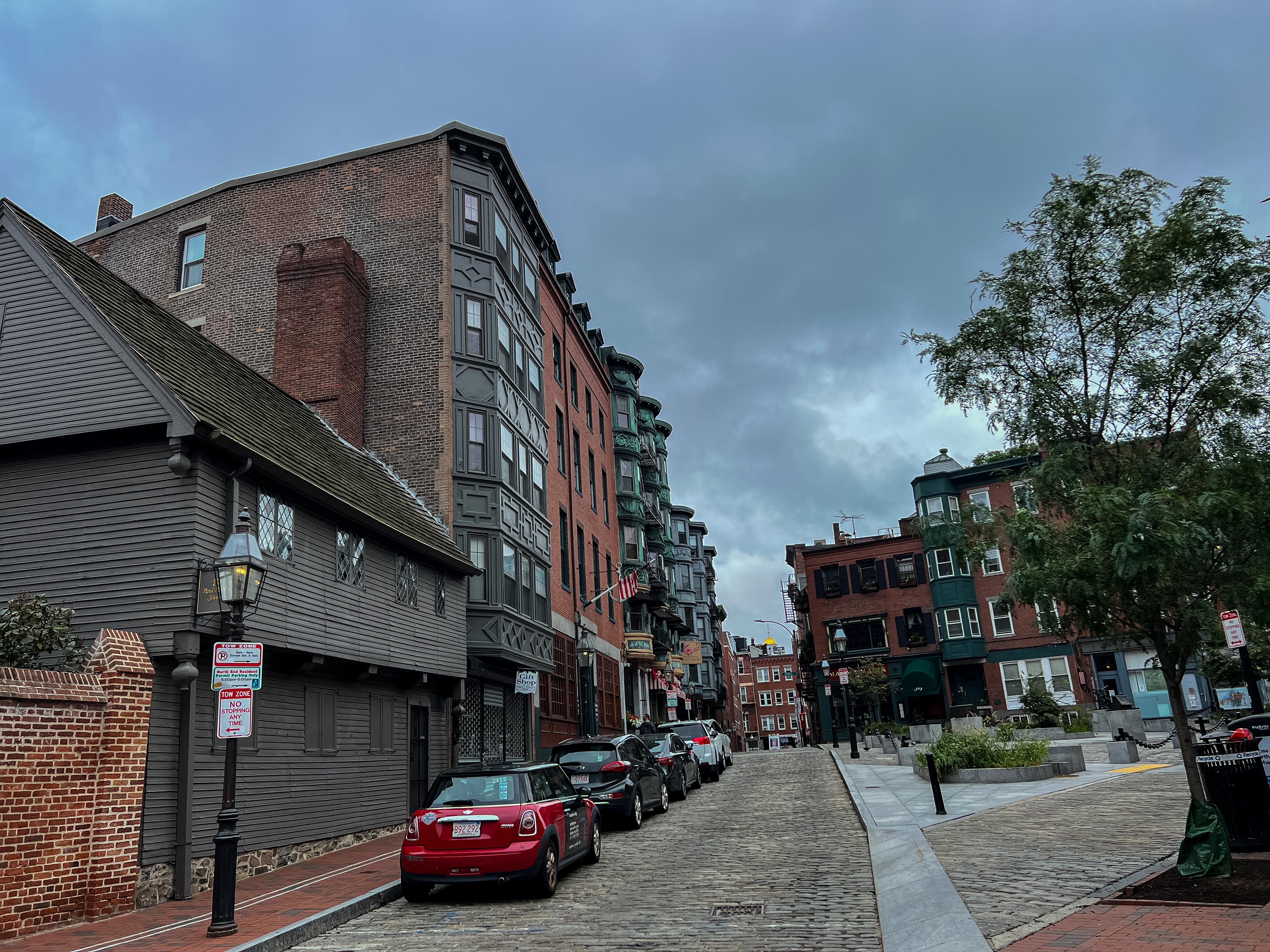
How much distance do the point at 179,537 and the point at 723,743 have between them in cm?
2304

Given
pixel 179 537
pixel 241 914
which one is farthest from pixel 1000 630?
pixel 241 914

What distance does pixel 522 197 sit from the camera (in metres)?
28.6

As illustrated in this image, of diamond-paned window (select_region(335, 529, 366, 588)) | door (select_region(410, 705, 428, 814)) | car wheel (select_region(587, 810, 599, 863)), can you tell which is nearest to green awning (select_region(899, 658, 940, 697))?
door (select_region(410, 705, 428, 814))

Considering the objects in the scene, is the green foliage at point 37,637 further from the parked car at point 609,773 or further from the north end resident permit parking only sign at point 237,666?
the parked car at point 609,773

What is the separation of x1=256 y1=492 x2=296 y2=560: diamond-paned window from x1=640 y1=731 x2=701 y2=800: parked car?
944 cm

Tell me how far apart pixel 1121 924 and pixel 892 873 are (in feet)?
11.4

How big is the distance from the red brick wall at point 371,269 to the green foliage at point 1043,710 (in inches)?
870

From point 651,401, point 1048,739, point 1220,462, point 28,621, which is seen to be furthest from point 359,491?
point 651,401

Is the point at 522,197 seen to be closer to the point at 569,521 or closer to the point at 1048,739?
the point at 569,521

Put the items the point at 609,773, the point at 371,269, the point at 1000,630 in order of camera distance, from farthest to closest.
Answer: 1. the point at 1000,630
2. the point at 371,269
3. the point at 609,773

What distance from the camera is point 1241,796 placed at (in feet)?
30.7

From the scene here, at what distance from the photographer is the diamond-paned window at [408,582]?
58.7ft

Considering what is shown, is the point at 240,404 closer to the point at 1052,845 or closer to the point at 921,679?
the point at 1052,845

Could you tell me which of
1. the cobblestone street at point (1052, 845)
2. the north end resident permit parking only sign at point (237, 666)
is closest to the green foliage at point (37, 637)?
the north end resident permit parking only sign at point (237, 666)
